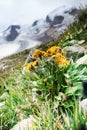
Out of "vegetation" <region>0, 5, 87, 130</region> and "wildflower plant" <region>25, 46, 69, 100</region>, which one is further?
"wildflower plant" <region>25, 46, 69, 100</region>

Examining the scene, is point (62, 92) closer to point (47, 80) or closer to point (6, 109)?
point (47, 80)

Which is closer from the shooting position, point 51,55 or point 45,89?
point 45,89

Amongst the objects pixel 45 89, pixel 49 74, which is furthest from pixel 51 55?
pixel 45 89

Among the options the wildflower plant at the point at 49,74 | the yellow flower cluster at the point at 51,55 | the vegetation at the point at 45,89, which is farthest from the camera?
the yellow flower cluster at the point at 51,55

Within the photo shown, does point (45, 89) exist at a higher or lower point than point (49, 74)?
lower

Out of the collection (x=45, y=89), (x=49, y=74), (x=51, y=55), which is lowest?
(x=45, y=89)

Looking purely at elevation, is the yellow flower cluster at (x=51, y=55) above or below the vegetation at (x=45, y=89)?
above

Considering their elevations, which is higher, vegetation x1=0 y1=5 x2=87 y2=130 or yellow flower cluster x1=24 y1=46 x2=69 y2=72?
yellow flower cluster x1=24 y1=46 x2=69 y2=72

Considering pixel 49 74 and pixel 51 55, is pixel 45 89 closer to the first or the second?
pixel 49 74

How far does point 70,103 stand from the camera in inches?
277

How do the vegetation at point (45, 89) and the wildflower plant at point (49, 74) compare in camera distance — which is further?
the wildflower plant at point (49, 74)

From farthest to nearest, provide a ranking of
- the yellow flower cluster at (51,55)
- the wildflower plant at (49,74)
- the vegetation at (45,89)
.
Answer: the yellow flower cluster at (51,55), the wildflower plant at (49,74), the vegetation at (45,89)

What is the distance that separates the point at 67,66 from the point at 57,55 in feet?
1.33

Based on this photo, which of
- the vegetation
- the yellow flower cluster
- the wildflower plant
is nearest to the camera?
the vegetation
